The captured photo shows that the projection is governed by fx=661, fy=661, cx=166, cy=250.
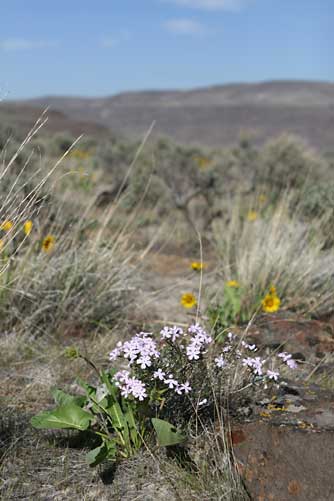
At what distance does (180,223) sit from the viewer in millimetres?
8086

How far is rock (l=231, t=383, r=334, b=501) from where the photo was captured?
2201mm

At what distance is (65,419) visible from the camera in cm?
259

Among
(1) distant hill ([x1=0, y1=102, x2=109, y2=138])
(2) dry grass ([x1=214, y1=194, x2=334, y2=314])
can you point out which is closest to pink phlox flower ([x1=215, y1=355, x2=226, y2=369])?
(2) dry grass ([x1=214, y1=194, x2=334, y2=314])

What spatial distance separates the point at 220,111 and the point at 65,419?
183 feet

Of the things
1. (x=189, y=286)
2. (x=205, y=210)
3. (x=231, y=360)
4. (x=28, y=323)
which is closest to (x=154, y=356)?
(x=231, y=360)

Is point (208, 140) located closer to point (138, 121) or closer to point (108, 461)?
point (138, 121)

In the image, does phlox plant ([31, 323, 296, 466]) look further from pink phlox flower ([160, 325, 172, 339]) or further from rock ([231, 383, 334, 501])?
rock ([231, 383, 334, 501])

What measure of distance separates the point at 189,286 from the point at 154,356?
2.72 m

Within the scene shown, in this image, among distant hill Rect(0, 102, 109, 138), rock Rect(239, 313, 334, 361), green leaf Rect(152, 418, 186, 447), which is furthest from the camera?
distant hill Rect(0, 102, 109, 138)

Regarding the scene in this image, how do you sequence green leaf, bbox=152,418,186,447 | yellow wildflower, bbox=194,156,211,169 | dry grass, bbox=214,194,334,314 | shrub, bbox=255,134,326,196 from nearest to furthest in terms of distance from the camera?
green leaf, bbox=152,418,186,447 → dry grass, bbox=214,194,334,314 → shrub, bbox=255,134,326,196 → yellow wildflower, bbox=194,156,211,169

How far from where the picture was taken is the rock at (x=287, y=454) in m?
2.20

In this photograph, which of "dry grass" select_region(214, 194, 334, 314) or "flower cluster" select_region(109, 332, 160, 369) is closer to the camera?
"flower cluster" select_region(109, 332, 160, 369)

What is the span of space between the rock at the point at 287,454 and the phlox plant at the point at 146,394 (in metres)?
0.19

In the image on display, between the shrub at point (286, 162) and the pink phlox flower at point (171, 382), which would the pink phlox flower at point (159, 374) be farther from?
the shrub at point (286, 162)
